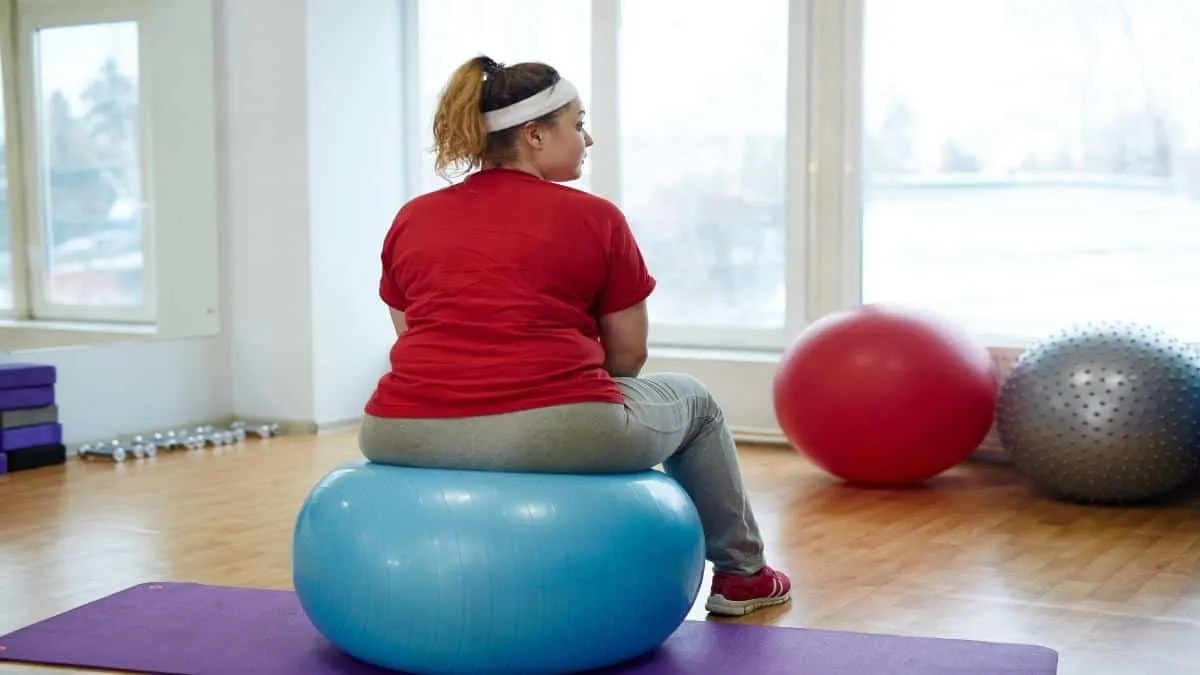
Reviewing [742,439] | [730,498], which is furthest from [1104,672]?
[742,439]

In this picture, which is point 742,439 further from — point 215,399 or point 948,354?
point 215,399

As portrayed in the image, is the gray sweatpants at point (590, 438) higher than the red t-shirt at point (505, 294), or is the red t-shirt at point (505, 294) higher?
the red t-shirt at point (505, 294)

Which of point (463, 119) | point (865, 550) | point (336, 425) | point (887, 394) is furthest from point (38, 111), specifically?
point (865, 550)

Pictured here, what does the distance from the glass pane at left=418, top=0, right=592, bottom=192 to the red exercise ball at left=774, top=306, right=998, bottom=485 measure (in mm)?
1793

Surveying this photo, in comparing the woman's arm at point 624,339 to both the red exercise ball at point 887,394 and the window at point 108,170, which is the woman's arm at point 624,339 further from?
the window at point 108,170

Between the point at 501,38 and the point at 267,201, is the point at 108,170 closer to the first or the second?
the point at 267,201

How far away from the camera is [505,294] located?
7.73 feet

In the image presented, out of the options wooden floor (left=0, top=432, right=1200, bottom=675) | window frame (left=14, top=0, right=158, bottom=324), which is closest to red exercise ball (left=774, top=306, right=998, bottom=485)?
wooden floor (left=0, top=432, right=1200, bottom=675)

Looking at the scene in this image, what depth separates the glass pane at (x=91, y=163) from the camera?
5176 millimetres

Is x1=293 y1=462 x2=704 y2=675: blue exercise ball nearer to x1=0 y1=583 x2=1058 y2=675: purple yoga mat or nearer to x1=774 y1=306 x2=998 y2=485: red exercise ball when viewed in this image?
x1=0 y1=583 x2=1058 y2=675: purple yoga mat

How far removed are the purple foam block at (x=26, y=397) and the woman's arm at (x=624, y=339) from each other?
2.91m

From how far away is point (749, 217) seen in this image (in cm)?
540

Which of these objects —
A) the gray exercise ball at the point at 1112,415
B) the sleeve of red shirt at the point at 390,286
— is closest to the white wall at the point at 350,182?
the gray exercise ball at the point at 1112,415

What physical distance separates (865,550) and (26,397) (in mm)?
2891
